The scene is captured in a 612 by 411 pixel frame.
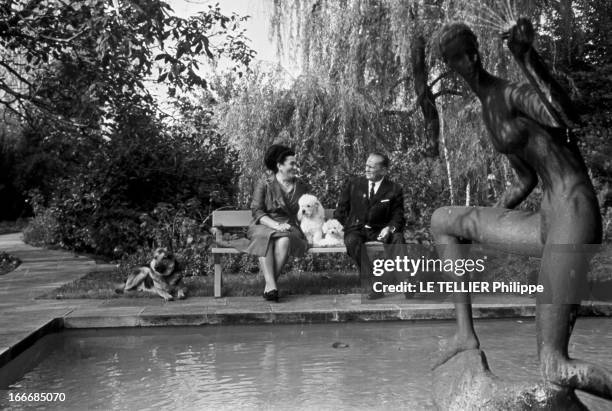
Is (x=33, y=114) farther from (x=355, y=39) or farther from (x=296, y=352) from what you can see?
(x=296, y=352)

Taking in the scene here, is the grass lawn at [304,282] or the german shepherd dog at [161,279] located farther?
the grass lawn at [304,282]

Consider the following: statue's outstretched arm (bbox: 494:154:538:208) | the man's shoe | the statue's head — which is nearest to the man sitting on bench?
the man's shoe

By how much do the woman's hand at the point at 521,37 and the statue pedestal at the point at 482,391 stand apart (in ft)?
4.98

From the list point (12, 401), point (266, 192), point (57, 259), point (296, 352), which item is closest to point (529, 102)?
point (296, 352)

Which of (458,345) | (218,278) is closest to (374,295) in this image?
(218,278)

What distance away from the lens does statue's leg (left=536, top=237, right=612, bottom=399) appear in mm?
3363

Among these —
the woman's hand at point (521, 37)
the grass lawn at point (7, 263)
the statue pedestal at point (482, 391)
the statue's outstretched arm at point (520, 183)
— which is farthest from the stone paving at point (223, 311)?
the woman's hand at point (521, 37)

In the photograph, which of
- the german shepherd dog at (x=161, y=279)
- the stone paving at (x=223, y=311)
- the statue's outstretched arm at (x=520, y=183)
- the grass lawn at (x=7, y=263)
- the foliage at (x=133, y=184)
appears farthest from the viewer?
the foliage at (x=133, y=184)

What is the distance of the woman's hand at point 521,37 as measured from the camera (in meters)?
3.31

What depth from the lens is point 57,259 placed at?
486 inches

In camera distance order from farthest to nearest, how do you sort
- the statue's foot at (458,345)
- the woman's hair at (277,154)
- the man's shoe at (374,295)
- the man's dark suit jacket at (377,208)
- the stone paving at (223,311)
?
the woman's hair at (277,154), the man's dark suit jacket at (377,208), the man's shoe at (374,295), the stone paving at (223,311), the statue's foot at (458,345)

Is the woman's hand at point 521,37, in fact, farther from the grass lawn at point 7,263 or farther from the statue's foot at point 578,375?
the grass lawn at point 7,263

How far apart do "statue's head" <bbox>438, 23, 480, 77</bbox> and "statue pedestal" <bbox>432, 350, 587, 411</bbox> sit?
148cm

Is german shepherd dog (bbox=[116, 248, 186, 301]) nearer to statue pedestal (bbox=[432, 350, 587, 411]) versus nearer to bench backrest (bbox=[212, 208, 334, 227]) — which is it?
bench backrest (bbox=[212, 208, 334, 227])
